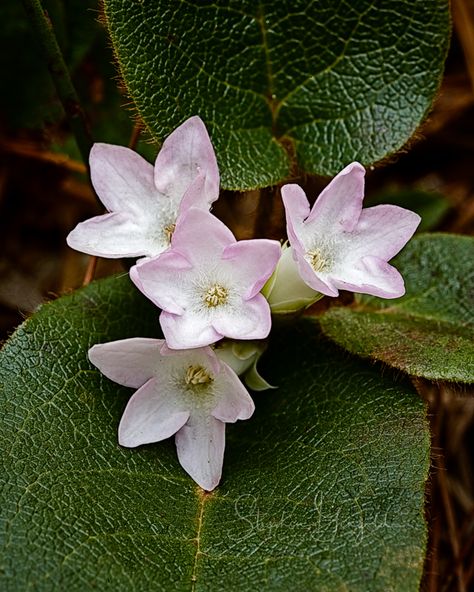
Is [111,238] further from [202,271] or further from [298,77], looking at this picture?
[298,77]

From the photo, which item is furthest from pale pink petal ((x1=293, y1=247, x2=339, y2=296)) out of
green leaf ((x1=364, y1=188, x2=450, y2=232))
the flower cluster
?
green leaf ((x1=364, y1=188, x2=450, y2=232))

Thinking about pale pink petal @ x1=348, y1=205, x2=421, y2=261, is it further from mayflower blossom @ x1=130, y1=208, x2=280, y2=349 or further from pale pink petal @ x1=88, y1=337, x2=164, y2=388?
pale pink petal @ x1=88, y1=337, x2=164, y2=388

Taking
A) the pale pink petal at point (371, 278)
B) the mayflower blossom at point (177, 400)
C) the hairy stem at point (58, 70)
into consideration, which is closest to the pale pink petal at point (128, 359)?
the mayflower blossom at point (177, 400)

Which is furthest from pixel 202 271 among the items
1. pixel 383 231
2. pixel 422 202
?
pixel 422 202

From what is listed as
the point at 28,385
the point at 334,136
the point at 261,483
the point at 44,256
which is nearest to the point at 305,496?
the point at 261,483

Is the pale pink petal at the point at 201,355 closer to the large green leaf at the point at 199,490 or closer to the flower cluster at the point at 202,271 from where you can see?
the flower cluster at the point at 202,271
